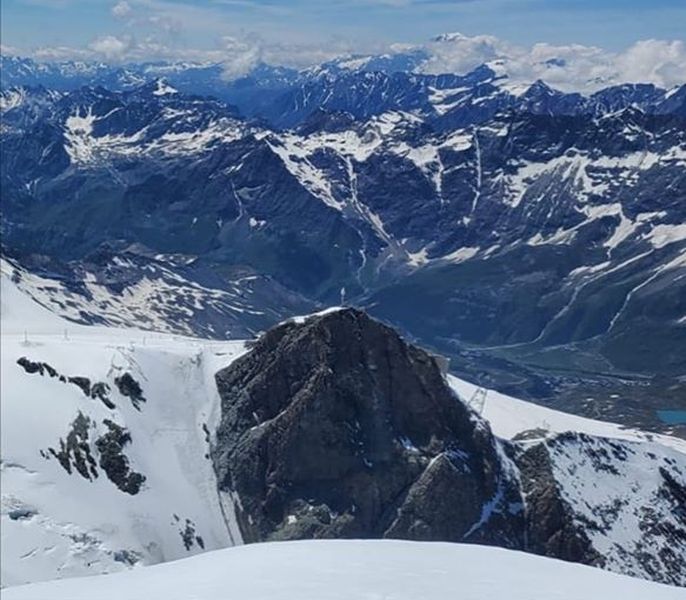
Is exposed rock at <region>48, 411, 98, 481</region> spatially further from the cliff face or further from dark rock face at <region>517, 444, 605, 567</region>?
dark rock face at <region>517, 444, 605, 567</region>

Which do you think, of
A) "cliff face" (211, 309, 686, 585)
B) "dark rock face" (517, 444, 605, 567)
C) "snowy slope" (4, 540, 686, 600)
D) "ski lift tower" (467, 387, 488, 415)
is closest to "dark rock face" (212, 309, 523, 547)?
"cliff face" (211, 309, 686, 585)

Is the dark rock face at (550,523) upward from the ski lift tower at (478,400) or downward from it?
downward

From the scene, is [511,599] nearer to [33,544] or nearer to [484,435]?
[33,544]

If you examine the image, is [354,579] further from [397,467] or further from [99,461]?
[397,467]

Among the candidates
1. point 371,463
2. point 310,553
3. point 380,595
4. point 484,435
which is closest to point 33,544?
point 371,463

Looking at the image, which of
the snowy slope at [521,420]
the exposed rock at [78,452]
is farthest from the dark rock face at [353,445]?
the exposed rock at [78,452]

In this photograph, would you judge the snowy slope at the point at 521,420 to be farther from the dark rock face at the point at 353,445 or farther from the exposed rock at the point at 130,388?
the exposed rock at the point at 130,388

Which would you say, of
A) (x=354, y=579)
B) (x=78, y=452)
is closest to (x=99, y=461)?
(x=78, y=452)
